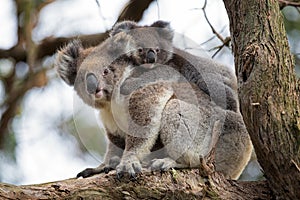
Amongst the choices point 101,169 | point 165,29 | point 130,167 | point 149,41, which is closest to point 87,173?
point 101,169

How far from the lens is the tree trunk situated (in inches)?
144

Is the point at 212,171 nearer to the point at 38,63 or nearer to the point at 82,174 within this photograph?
the point at 82,174

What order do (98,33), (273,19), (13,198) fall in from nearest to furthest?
(13,198)
(273,19)
(98,33)

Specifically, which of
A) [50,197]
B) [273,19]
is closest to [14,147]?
[50,197]

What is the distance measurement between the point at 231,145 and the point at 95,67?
134 centimetres

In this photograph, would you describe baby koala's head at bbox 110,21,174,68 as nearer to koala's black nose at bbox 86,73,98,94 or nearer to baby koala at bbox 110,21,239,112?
baby koala at bbox 110,21,239,112

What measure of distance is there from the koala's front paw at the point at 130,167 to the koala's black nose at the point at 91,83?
2.28 feet

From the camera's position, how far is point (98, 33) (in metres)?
6.96

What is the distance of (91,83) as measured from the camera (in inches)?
187

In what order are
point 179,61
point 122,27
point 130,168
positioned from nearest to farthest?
point 130,168 < point 122,27 < point 179,61

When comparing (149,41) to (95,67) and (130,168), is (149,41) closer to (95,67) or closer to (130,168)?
(95,67)

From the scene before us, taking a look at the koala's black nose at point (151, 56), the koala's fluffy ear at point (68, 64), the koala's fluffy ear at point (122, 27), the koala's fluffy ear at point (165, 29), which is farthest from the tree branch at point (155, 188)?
the koala's fluffy ear at point (165, 29)

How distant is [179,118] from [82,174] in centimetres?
90

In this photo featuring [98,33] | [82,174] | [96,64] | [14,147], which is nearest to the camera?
[82,174]
